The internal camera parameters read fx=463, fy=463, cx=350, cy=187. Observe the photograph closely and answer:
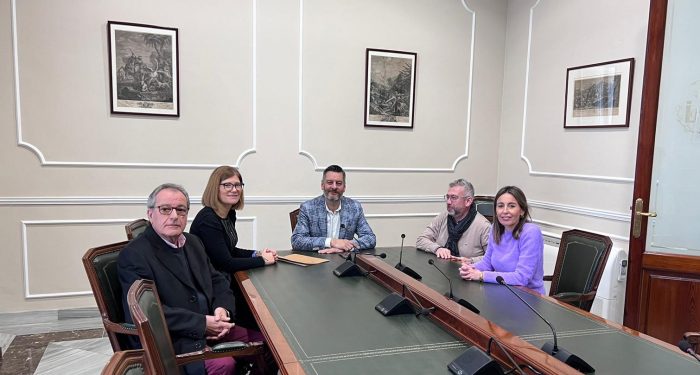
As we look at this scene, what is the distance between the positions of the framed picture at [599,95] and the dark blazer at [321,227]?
1900 mm

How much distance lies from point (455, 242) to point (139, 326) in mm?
2200

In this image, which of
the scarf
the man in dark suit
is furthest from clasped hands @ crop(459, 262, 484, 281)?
the man in dark suit

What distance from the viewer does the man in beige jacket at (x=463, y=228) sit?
2.94 m

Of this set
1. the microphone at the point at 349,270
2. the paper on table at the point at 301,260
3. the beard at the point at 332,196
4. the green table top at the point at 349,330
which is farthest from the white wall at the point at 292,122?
the green table top at the point at 349,330

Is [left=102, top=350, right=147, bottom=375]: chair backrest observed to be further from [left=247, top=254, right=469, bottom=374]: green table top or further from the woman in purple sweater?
the woman in purple sweater

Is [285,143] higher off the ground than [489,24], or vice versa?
[489,24]

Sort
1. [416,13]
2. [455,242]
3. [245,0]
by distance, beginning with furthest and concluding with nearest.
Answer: [416,13] → [245,0] → [455,242]

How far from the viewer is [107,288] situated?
2.01 m

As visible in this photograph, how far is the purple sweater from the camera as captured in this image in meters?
2.27

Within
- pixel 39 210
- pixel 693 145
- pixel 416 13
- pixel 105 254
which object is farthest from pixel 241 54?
pixel 693 145

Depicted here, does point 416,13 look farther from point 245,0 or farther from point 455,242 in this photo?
point 455,242

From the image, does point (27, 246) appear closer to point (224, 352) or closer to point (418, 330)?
point (224, 352)

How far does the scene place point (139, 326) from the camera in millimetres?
1188

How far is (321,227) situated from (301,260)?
0.59 meters
